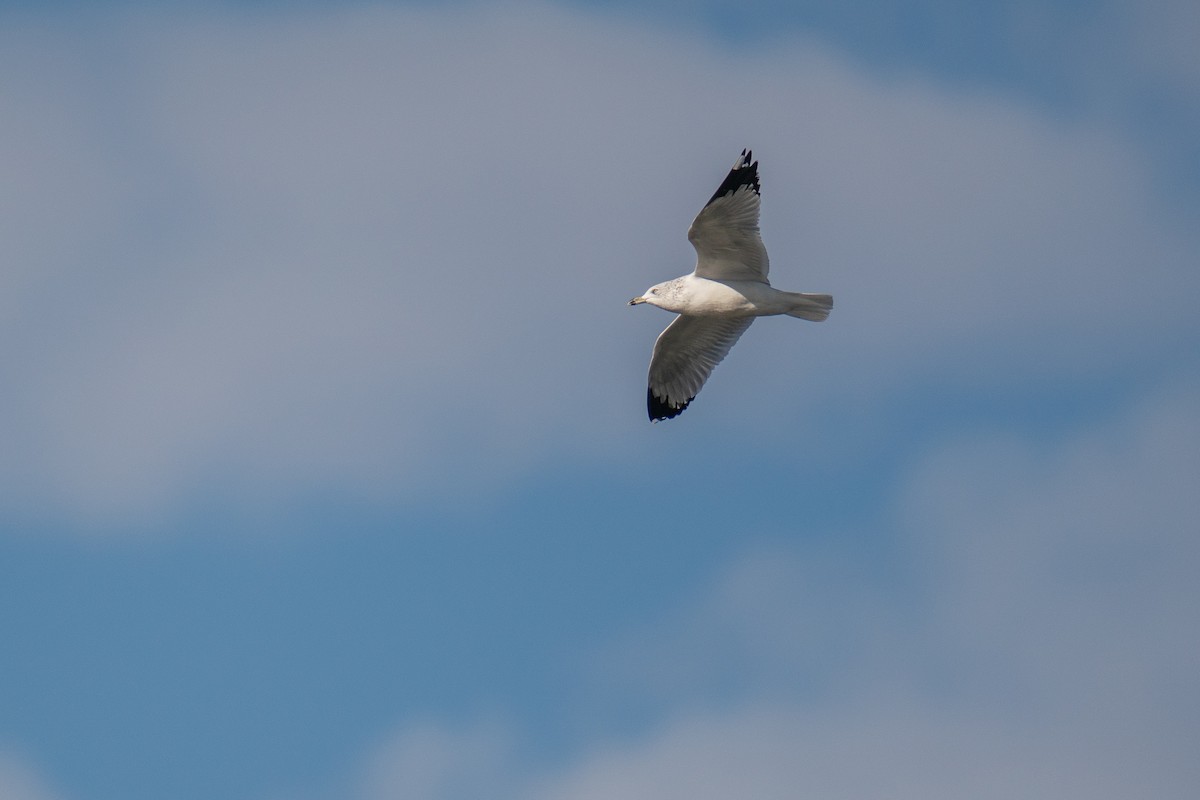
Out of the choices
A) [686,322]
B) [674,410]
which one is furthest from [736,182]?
[674,410]

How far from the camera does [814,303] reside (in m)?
21.4

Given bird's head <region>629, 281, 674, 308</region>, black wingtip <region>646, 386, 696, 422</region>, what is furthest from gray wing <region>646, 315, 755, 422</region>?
bird's head <region>629, 281, 674, 308</region>

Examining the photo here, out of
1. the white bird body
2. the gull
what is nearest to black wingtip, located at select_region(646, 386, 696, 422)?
the gull

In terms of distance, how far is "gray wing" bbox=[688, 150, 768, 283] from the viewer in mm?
21000

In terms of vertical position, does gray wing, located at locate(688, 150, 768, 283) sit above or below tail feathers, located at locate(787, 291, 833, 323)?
above

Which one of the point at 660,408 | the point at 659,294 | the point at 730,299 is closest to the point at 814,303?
the point at 730,299

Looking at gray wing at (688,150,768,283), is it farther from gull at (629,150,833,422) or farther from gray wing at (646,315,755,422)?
gray wing at (646,315,755,422)

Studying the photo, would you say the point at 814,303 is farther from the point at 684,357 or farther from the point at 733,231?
the point at 684,357

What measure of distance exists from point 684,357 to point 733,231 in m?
2.91

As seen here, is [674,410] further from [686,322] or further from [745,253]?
[745,253]

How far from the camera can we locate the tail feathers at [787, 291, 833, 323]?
21.4 m

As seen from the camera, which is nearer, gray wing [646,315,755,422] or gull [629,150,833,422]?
gull [629,150,833,422]

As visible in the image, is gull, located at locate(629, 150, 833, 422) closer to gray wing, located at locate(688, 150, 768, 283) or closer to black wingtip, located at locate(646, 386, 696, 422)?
gray wing, located at locate(688, 150, 768, 283)

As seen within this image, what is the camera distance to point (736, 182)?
21.0m
